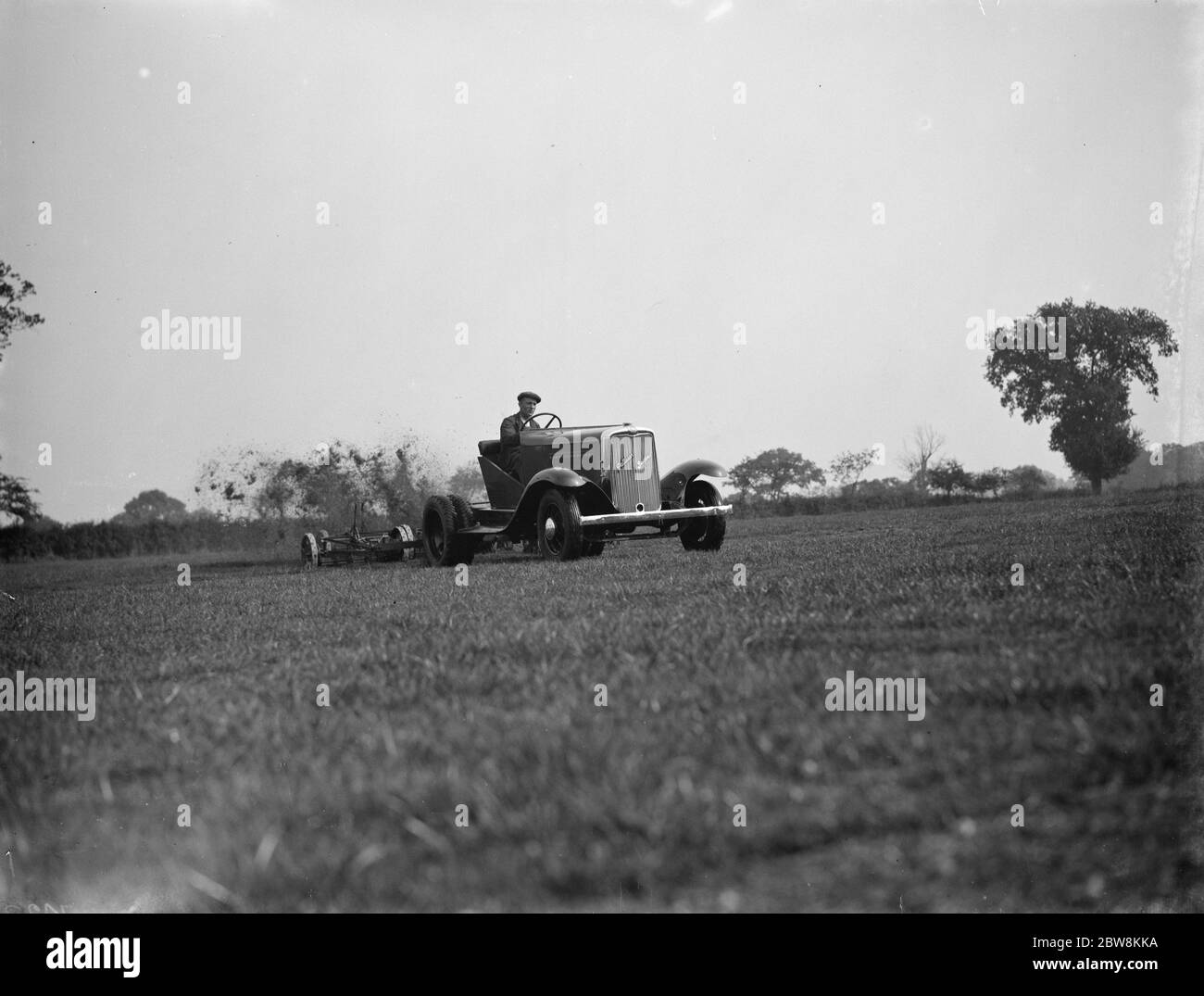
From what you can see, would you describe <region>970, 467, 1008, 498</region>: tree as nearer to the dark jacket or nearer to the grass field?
the dark jacket

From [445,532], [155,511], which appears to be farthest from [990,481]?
[155,511]

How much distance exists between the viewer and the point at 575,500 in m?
10.2

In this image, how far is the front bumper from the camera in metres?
10.2

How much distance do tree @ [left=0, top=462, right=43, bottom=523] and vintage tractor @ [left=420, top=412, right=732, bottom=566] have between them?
5.01 m

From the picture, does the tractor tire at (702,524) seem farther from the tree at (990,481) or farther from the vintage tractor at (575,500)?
the tree at (990,481)

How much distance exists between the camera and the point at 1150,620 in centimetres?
378

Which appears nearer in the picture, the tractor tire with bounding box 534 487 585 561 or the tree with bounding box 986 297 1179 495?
the tree with bounding box 986 297 1179 495

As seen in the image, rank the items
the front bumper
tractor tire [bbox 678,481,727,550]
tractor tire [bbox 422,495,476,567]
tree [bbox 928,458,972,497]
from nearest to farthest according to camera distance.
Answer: the front bumper → tractor tire [bbox 678,481,727,550] → tractor tire [bbox 422,495,476,567] → tree [bbox 928,458,972,497]

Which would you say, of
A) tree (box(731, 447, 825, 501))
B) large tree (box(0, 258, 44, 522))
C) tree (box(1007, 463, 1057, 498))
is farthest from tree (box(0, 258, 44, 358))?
tree (box(1007, 463, 1057, 498))

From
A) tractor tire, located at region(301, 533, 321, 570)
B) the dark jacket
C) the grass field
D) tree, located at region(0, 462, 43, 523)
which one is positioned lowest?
the grass field

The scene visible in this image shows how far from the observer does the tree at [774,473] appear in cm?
1764

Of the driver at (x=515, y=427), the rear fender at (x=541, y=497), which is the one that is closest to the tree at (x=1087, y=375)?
the rear fender at (x=541, y=497)
